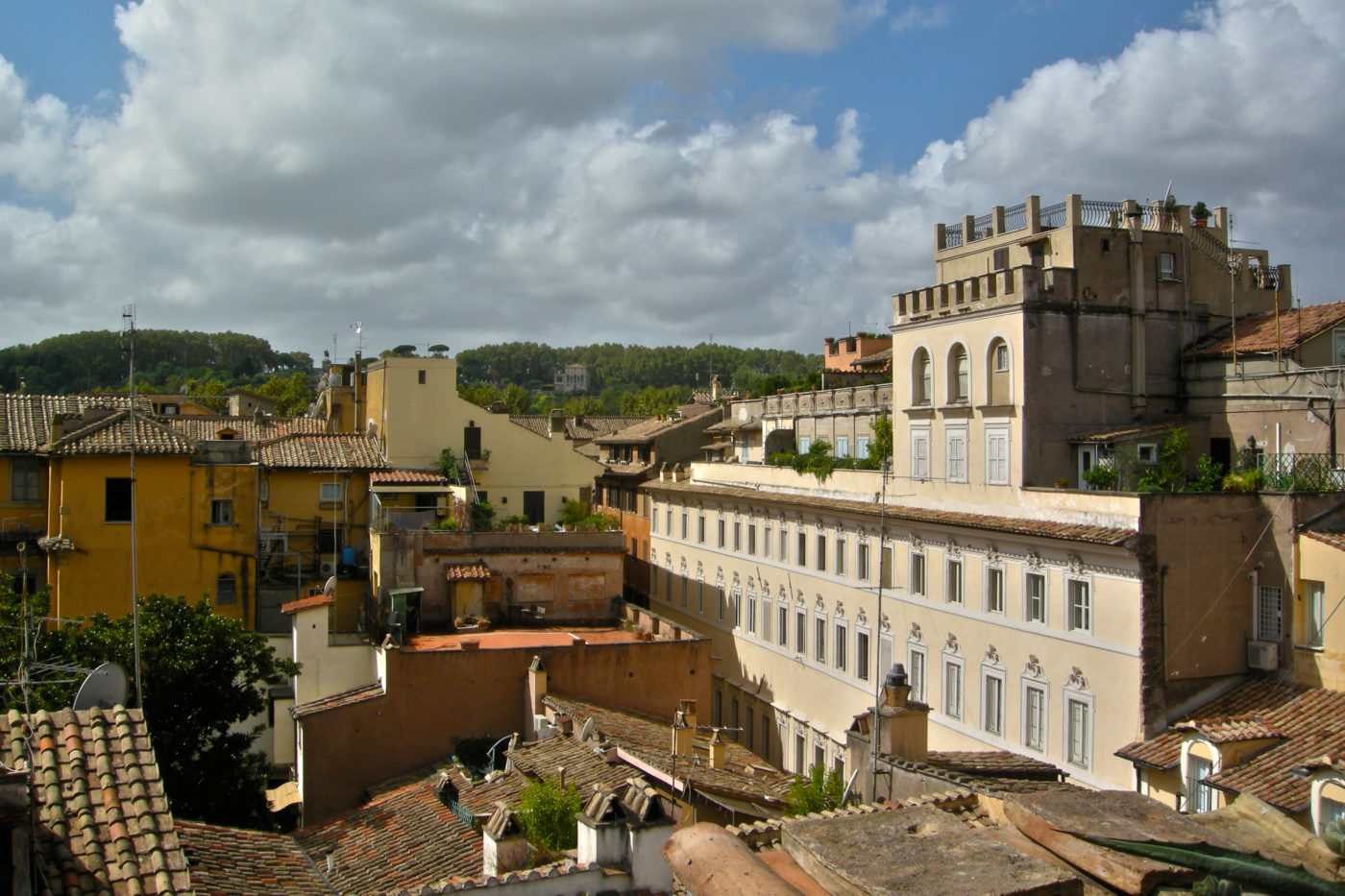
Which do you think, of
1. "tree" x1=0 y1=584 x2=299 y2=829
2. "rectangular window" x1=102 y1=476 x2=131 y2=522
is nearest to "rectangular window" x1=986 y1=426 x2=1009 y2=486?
"tree" x1=0 y1=584 x2=299 y2=829

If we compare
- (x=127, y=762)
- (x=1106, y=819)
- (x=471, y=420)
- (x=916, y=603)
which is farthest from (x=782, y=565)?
(x=1106, y=819)

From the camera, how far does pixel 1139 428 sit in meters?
28.6

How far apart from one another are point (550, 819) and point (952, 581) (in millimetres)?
16804

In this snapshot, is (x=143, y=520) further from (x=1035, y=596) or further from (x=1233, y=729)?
(x=1233, y=729)

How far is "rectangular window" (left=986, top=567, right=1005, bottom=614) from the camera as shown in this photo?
89.9 ft

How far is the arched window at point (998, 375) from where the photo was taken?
29188 millimetres

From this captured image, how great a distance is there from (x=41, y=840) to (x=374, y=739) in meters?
20.3

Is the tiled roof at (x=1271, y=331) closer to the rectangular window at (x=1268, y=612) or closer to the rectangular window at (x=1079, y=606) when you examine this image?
the rectangular window at (x=1268, y=612)

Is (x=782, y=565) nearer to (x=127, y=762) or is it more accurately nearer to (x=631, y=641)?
(x=631, y=641)

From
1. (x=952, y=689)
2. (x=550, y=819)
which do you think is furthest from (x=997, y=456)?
(x=550, y=819)

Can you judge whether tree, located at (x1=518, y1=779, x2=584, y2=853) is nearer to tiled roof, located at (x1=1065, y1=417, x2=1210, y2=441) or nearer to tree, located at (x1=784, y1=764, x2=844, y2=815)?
tree, located at (x1=784, y1=764, x2=844, y2=815)

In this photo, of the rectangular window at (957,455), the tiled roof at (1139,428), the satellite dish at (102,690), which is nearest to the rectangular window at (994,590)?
the rectangular window at (957,455)

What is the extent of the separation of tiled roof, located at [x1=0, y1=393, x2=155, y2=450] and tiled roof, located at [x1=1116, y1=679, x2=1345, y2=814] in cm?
3694

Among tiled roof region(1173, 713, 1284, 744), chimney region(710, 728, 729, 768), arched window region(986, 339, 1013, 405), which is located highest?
arched window region(986, 339, 1013, 405)
